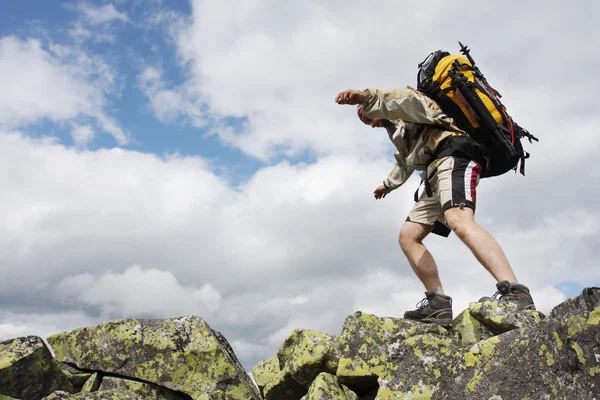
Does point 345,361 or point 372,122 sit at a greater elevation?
point 372,122

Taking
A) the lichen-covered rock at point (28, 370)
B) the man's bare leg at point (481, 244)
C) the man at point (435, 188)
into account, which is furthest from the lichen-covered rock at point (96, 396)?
the man's bare leg at point (481, 244)

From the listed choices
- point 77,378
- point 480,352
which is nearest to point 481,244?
point 480,352

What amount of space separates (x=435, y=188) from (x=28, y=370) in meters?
6.93

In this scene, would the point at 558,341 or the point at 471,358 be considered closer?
the point at 558,341

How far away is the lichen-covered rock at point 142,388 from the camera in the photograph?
7531 mm

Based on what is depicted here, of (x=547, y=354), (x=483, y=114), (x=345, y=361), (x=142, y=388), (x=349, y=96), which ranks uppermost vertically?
(x=349, y=96)

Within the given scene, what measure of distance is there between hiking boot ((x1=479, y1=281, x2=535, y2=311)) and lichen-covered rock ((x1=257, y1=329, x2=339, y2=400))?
2.27m

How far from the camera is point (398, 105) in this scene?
313 inches

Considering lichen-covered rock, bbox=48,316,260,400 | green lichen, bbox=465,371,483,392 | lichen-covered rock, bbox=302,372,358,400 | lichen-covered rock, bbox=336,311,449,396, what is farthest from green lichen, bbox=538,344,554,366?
lichen-covered rock, bbox=48,316,260,400

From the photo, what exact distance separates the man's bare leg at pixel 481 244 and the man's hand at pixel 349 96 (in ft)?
7.72

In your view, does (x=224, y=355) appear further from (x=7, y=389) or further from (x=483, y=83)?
(x=483, y=83)

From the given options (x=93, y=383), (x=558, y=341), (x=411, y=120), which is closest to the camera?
(x=558, y=341)

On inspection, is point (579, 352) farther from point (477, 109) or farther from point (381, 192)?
point (381, 192)

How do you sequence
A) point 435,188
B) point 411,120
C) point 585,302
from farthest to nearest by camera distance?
point 435,188
point 411,120
point 585,302
